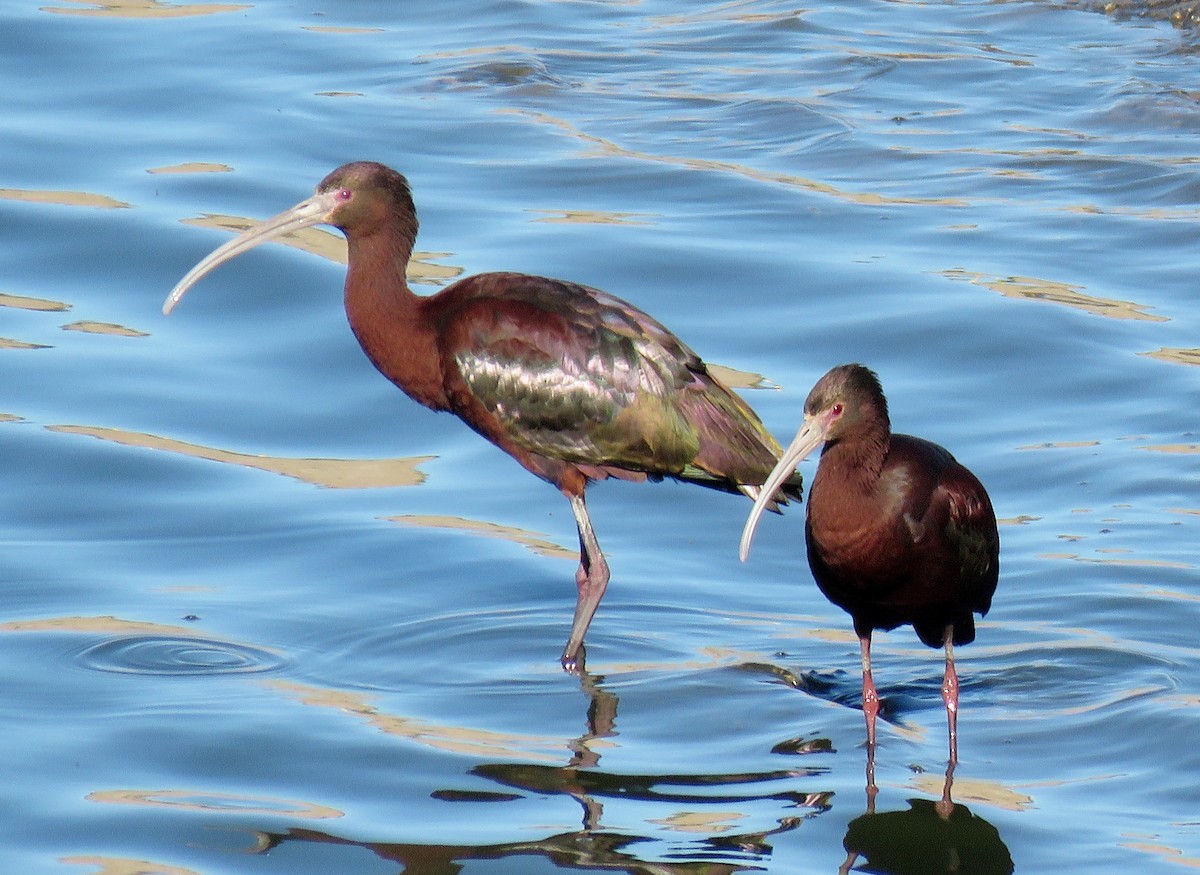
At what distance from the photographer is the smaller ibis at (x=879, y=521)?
718 centimetres

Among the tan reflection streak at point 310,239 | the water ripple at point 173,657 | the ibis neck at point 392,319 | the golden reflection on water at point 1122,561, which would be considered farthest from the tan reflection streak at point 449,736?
the tan reflection streak at point 310,239

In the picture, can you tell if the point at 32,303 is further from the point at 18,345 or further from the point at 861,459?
the point at 861,459

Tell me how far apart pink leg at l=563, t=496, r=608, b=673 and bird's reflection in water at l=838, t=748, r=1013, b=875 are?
5.44ft

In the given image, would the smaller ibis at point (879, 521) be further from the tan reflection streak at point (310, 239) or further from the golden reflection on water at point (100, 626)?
the tan reflection streak at point (310, 239)

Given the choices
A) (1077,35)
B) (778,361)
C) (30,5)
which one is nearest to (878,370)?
(778,361)

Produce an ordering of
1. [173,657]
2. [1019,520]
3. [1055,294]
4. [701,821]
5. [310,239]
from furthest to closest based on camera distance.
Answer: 1. [310,239]
2. [1055,294]
3. [1019,520]
4. [173,657]
5. [701,821]

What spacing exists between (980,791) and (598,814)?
1.27 m

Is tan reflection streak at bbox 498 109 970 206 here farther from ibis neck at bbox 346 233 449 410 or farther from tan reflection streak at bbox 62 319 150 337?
ibis neck at bbox 346 233 449 410

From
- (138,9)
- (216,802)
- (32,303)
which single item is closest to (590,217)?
(32,303)

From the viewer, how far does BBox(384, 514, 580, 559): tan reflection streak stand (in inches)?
378

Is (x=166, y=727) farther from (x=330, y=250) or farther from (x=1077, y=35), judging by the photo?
(x=1077, y=35)

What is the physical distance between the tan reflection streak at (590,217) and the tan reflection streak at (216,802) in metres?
7.14

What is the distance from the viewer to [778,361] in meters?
11.6

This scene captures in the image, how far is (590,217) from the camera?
1375 centimetres
